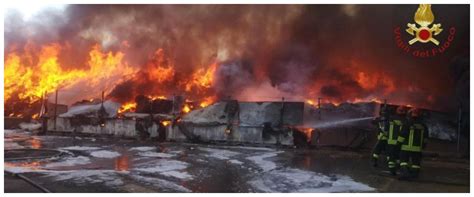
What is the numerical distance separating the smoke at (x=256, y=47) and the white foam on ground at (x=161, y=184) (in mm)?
7925

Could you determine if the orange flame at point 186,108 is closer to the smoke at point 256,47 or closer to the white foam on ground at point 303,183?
the smoke at point 256,47

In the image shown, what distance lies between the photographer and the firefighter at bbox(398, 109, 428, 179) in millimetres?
8578

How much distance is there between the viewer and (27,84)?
18250 mm

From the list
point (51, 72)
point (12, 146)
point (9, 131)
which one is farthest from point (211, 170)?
point (9, 131)

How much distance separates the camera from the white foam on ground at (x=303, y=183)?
7.71 meters

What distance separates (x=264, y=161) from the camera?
1092 cm

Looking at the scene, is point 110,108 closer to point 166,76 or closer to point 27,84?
point 166,76

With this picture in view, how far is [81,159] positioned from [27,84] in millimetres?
9345

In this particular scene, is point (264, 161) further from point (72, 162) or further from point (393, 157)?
point (72, 162)

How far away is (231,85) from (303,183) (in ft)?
33.0

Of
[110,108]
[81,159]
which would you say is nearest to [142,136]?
[110,108]

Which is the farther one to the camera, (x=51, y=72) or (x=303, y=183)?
(x=51, y=72)

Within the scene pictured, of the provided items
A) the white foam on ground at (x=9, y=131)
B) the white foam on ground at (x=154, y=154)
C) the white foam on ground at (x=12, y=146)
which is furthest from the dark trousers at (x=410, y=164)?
the white foam on ground at (x=9, y=131)

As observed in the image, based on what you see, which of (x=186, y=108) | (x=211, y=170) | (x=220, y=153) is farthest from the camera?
(x=186, y=108)
